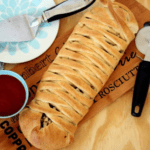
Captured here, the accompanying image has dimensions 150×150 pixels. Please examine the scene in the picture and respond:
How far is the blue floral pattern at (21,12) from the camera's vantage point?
0.96 metres

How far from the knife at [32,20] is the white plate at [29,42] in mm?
37

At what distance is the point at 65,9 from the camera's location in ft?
3.12

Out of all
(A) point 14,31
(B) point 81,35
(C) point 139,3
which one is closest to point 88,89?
(B) point 81,35

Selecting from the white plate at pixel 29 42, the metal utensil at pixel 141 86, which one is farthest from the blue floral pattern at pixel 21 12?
the metal utensil at pixel 141 86

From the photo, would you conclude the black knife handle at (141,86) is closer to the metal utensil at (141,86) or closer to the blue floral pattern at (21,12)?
the metal utensil at (141,86)

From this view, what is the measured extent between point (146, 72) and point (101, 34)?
1.04ft

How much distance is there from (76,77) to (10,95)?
314 millimetres

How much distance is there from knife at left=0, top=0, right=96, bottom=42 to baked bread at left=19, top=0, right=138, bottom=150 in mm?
88

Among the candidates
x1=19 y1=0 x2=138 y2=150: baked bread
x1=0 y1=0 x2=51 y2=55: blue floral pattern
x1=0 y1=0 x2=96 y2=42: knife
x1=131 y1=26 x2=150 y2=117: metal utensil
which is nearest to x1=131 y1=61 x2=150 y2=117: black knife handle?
x1=131 y1=26 x2=150 y2=117: metal utensil

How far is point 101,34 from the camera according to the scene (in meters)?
0.89

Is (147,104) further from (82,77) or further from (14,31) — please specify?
(14,31)

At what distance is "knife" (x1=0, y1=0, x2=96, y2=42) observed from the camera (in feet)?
3.08

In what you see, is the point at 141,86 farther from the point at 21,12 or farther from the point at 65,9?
the point at 21,12

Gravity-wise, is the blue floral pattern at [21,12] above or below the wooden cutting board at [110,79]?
above
